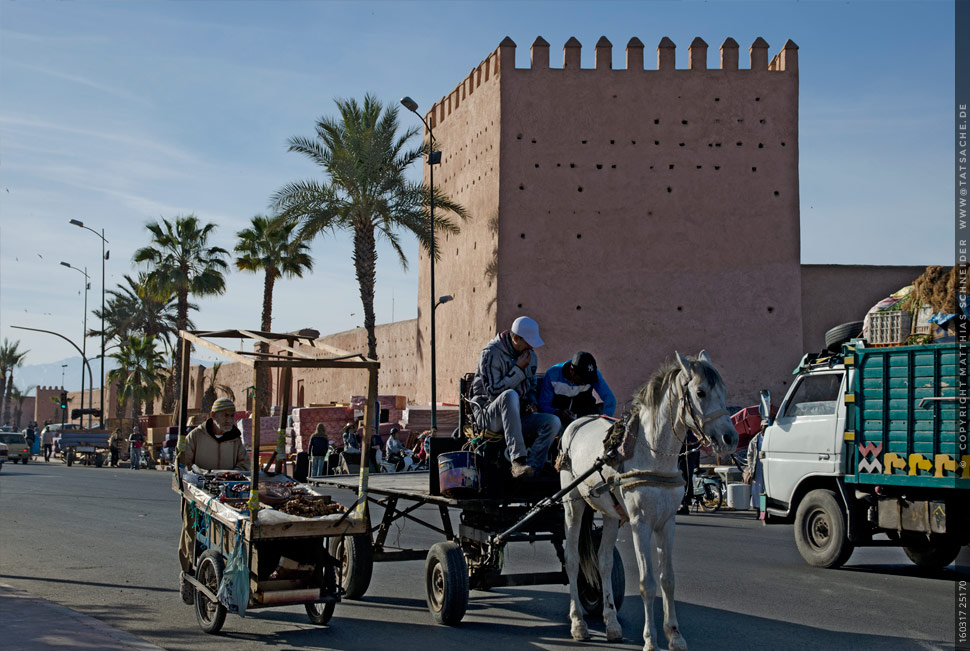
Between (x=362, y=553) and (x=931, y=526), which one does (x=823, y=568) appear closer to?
(x=931, y=526)

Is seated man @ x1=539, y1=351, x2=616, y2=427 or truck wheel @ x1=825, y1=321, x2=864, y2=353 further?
truck wheel @ x1=825, y1=321, x2=864, y2=353

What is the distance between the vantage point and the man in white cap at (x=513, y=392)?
318 inches

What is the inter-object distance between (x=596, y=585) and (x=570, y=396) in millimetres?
1590

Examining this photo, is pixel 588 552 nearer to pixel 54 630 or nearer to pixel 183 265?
pixel 54 630

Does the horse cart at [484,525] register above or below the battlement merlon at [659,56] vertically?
below

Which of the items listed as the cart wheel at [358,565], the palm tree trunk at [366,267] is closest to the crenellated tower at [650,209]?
the palm tree trunk at [366,267]

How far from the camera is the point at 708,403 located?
6422 mm

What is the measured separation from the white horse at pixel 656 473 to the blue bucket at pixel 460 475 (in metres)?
0.96

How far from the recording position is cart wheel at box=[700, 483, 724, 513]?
20625mm

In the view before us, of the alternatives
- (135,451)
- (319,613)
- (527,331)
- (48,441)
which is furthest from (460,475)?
(48,441)

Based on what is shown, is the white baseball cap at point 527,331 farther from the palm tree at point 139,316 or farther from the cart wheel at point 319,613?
the palm tree at point 139,316

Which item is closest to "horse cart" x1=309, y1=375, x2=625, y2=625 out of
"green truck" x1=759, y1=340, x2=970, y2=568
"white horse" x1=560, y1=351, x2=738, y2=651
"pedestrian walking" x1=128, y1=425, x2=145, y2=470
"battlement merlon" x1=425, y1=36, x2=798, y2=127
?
"white horse" x1=560, y1=351, x2=738, y2=651

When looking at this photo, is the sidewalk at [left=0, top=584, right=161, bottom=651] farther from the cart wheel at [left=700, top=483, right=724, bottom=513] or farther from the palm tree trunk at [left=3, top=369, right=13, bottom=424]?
the palm tree trunk at [left=3, top=369, right=13, bottom=424]

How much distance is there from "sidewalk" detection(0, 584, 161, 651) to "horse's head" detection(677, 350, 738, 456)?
399cm
